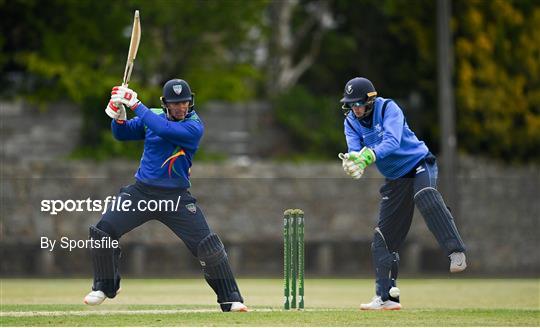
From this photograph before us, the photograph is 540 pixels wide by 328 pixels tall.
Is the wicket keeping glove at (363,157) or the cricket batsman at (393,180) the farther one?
the cricket batsman at (393,180)

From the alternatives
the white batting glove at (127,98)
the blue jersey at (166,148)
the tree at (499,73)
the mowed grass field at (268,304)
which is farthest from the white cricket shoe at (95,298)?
the tree at (499,73)

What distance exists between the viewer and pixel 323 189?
87.3 feet

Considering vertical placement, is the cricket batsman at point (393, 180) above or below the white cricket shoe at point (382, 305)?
above

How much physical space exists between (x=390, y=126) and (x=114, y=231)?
2.45 m

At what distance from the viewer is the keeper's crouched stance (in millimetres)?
12242

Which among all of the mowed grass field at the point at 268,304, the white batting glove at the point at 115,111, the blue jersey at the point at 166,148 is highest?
the white batting glove at the point at 115,111

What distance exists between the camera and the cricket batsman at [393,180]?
12523mm

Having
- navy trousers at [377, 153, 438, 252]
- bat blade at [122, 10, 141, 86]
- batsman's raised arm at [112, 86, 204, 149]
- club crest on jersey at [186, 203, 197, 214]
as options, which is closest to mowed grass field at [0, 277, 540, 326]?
navy trousers at [377, 153, 438, 252]

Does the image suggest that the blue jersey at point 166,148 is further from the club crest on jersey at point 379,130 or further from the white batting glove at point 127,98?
the club crest on jersey at point 379,130

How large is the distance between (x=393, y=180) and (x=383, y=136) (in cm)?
54

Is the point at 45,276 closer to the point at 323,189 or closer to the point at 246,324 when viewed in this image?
the point at 323,189

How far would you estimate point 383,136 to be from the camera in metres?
12.5

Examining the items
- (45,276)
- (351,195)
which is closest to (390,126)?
(45,276)

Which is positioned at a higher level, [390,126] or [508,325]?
[390,126]
